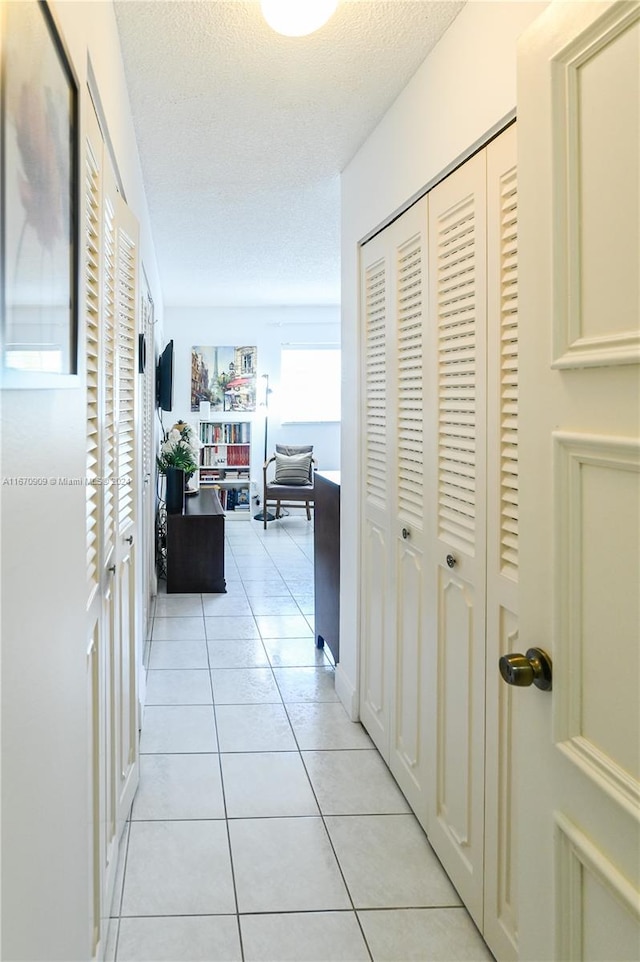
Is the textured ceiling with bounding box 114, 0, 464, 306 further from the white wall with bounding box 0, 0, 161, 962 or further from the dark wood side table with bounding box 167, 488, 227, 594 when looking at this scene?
the dark wood side table with bounding box 167, 488, 227, 594

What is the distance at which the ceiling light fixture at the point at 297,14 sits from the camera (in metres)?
1.84

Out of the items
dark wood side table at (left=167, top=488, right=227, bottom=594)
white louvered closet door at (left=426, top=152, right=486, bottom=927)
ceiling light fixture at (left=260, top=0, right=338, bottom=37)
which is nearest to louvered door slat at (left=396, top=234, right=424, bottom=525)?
white louvered closet door at (left=426, top=152, right=486, bottom=927)

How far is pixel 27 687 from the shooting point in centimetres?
87

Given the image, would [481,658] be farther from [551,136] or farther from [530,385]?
[551,136]

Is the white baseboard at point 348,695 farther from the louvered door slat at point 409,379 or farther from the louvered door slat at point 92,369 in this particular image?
the louvered door slat at point 92,369

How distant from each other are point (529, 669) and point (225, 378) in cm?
800

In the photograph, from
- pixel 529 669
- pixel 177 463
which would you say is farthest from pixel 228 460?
pixel 529 669

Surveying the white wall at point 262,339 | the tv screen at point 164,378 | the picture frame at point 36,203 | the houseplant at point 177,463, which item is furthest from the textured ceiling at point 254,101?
the white wall at point 262,339

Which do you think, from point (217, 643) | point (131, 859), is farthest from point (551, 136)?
point (217, 643)

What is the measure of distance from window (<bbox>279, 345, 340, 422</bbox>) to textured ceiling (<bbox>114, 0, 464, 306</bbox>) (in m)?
4.30

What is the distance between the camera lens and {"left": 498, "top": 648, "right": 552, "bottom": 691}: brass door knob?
3.58ft

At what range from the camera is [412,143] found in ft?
7.63

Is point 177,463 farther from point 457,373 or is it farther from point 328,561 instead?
point 457,373

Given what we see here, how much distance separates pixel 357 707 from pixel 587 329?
Result: 2445mm
